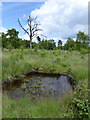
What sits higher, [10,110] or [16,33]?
[16,33]

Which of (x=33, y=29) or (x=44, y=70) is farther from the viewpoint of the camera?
(x=33, y=29)

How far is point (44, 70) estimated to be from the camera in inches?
258

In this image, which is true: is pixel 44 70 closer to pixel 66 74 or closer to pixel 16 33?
pixel 66 74

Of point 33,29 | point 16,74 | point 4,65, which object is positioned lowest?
point 16,74

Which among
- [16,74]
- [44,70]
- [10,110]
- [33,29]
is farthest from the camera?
[33,29]

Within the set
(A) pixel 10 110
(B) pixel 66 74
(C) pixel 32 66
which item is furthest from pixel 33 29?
(A) pixel 10 110

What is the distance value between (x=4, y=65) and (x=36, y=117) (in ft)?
14.2

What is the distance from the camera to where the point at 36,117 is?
181cm

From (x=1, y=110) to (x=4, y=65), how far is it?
12.2ft

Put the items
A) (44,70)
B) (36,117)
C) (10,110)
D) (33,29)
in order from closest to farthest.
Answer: (36,117) < (10,110) < (44,70) < (33,29)

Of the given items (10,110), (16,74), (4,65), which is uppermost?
(4,65)

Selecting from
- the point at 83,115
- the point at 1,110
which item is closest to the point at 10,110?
Result: the point at 1,110

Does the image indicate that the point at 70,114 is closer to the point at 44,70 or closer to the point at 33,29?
the point at 44,70

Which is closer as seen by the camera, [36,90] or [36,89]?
[36,90]
